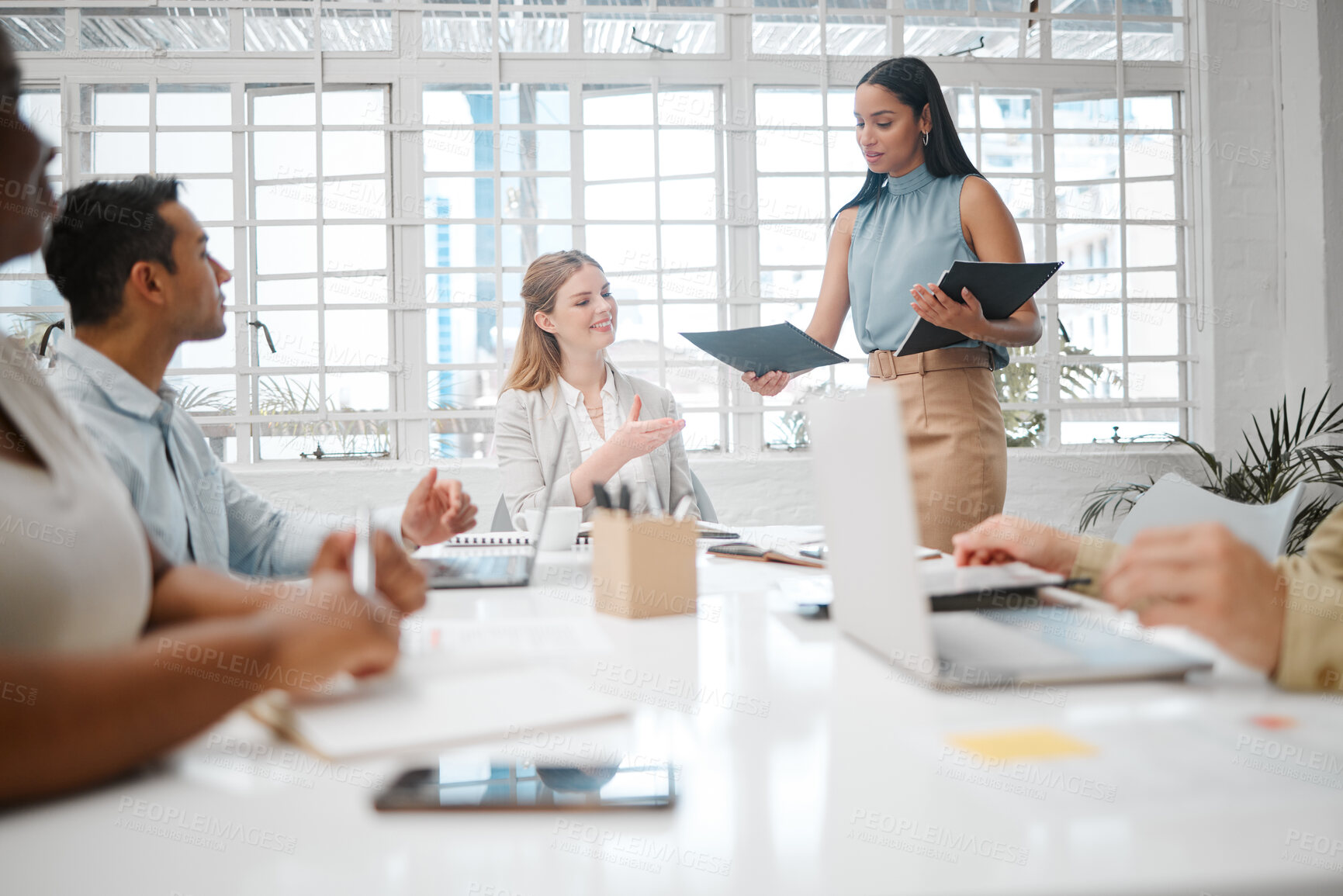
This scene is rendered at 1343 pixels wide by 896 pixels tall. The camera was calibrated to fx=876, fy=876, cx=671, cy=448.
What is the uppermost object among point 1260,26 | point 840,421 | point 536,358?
point 1260,26

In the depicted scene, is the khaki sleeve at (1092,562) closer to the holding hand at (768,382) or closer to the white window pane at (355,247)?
the holding hand at (768,382)

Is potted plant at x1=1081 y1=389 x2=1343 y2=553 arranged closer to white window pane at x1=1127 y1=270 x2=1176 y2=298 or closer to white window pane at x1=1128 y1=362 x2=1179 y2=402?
white window pane at x1=1128 y1=362 x2=1179 y2=402

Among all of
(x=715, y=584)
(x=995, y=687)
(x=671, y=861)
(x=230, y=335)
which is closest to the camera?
(x=671, y=861)

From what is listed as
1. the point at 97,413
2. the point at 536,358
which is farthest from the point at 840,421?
the point at 536,358

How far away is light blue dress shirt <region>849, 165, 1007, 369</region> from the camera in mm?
2125

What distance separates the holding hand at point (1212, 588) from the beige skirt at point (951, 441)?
1307 millimetres

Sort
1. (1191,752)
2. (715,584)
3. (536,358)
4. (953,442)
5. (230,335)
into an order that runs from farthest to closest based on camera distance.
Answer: (230,335)
(536,358)
(953,442)
(715,584)
(1191,752)

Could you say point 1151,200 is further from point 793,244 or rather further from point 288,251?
point 288,251

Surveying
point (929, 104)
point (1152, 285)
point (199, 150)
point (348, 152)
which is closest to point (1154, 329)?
point (1152, 285)

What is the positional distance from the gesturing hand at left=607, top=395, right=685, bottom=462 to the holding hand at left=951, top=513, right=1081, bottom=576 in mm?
978

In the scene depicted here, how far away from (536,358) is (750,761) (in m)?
2.16

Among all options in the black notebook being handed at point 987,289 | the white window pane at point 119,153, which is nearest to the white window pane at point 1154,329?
the black notebook being handed at point 987,289

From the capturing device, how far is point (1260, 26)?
3.84 meters

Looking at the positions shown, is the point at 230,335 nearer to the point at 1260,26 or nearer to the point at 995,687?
the point at 995,687
